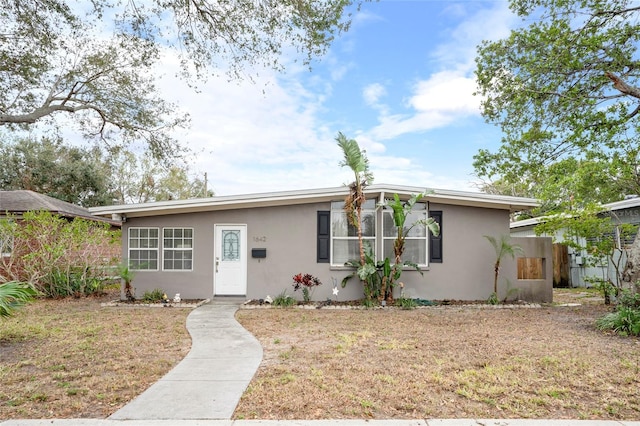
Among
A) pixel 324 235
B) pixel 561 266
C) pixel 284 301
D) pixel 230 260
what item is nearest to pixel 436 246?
pixel 324 235

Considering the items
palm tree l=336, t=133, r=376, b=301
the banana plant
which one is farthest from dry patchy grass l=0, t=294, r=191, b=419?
the banana plant

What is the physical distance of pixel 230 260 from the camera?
1108 centimetres

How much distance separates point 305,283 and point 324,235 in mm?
1356

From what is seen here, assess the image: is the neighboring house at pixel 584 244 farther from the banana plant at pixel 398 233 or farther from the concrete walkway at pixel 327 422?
the concrete walkway at pixel 327 422

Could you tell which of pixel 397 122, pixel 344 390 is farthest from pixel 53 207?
pixel 344 390

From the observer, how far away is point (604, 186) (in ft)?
46.5

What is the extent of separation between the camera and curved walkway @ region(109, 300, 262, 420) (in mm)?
3713

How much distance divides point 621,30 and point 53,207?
55.6 ft

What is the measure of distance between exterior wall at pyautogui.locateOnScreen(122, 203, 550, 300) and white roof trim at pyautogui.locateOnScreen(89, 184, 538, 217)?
236mm

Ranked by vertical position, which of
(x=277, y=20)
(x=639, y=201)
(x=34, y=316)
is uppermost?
(x=277, y=20)

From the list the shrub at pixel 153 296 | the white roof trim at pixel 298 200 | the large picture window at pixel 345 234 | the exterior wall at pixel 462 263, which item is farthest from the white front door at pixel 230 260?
the exterior wall at pixel 462 263

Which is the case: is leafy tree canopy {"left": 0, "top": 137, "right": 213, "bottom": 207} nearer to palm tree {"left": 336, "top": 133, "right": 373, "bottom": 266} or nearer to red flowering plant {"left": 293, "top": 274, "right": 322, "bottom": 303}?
red flowering plant {"left": 293, "top": 274, "right": 322, "bottom": 303}

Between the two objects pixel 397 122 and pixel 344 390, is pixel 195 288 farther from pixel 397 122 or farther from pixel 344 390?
pixel 397 122

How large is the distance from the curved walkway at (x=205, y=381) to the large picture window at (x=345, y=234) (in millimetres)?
4152
